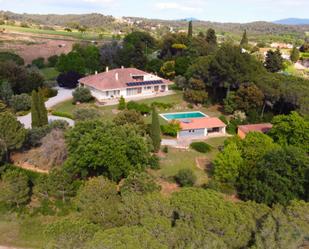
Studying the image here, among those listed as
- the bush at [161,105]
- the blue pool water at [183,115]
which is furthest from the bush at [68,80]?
the blue pool water at [183,115]

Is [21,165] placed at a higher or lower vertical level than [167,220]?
lower

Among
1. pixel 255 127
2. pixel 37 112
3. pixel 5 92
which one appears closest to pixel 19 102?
pixel 5 92

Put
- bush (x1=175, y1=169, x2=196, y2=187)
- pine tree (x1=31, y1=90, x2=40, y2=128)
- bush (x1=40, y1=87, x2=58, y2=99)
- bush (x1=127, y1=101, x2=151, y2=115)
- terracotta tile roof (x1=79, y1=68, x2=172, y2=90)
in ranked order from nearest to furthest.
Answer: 1. bush (x1=175, y1=169, x2=196, y2=187)
2. pine tree (x1=31, y1=90, x2=40, y2=128)
3. bush (x1=127, y1=101, x2=151, y2=115)
4. bush (x1=40, y1=87, x2=58, y2=99)
5. terracotta tile roof (x1=79, y1=68, x2=172, y2=90)

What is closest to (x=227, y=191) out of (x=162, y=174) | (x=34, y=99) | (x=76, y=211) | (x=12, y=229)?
(x=162, y=174)

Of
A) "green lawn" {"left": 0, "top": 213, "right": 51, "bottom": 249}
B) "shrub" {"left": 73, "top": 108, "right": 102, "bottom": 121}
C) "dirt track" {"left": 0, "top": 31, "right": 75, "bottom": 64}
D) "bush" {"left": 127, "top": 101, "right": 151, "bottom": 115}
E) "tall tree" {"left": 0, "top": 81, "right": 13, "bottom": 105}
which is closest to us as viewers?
"green lawn" {"left": 0, "top": 213, "right": 51, "bottom": 249}

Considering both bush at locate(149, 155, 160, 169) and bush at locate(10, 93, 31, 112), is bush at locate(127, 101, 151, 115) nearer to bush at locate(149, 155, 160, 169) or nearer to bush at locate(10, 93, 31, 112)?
bush at locate(10, 93, 31, 112)

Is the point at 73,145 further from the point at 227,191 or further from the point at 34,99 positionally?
the point at 227,191

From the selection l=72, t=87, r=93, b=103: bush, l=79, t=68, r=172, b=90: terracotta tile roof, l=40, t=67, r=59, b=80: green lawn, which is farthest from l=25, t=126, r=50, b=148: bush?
l=40, t=67, r=59, b=80: green lawn
